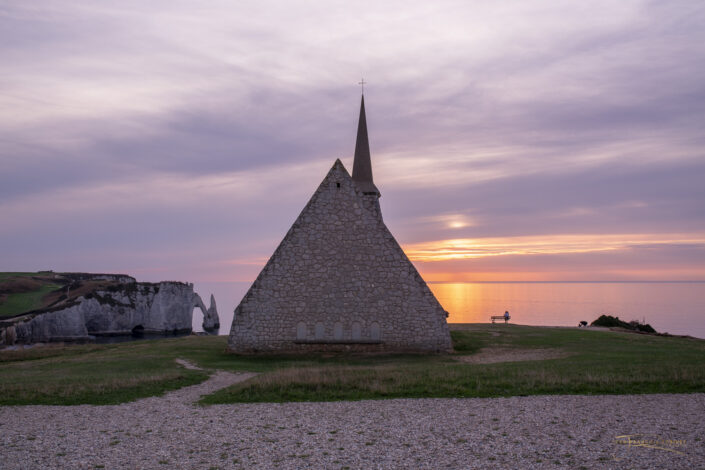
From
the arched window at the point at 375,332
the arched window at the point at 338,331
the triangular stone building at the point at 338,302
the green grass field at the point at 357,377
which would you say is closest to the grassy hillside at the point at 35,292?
the triangular stone building at the point at 338,302

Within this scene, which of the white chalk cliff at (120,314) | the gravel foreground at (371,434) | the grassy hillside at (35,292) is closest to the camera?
the gravel foreground at (371,434)

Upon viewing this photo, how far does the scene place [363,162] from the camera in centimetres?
3628

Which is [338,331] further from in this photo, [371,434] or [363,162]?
[371,434]

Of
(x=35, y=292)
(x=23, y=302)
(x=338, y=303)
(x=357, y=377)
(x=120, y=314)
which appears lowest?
(x=120, y=314)

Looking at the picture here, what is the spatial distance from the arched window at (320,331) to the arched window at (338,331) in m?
0.56

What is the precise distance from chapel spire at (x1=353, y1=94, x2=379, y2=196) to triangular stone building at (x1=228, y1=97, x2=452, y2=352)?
9269mm

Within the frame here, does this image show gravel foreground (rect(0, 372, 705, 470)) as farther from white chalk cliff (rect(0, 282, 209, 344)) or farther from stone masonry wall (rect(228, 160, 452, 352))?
white chalk cliff (rect(0, 282, 209, 344))

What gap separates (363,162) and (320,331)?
574 inches

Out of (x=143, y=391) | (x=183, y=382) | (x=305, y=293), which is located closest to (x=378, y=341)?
(x=305, y=293)

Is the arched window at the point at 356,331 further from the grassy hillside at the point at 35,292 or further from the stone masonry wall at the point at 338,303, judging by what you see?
the grassy hillside at the point at 35,292

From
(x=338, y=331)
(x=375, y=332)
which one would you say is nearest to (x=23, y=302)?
(x=338, y=331)

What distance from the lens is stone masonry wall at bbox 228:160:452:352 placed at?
26.0 meters

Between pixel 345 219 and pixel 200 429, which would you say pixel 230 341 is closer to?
pixel 345 219

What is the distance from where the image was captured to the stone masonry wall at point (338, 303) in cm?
2595
